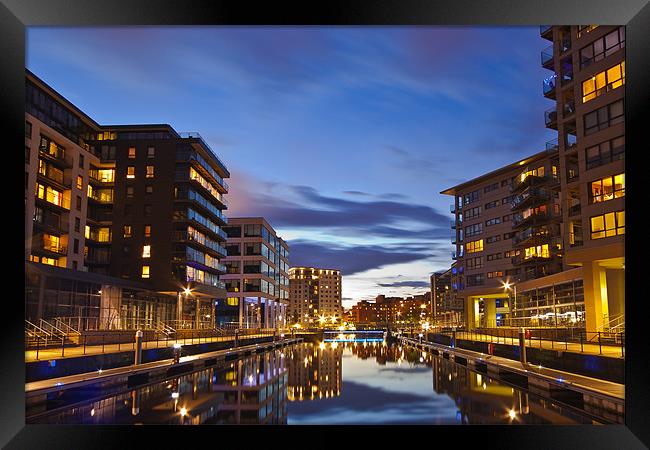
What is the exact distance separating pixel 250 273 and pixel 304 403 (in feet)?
318

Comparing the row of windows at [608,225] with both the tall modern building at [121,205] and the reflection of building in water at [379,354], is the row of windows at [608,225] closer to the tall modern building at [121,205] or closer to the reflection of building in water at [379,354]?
the reflection of building in water at [379,354]

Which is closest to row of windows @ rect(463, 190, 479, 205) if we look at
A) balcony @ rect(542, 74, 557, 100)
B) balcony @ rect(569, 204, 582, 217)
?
balcony @ rect(542, 74, 557, 100)

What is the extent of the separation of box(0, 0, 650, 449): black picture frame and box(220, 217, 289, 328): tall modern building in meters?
96.3

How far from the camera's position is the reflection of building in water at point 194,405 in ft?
53.7

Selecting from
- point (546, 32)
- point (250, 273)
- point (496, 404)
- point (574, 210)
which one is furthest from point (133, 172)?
point (496, 404)

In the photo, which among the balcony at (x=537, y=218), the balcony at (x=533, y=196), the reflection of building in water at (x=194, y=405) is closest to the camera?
the reflection of building in water at (x=194, y=405)

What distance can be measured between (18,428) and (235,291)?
339ft

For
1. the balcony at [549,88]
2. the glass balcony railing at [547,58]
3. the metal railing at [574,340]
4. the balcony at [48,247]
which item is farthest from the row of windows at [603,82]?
the balcony at [48,247]

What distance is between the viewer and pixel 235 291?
115062 mm

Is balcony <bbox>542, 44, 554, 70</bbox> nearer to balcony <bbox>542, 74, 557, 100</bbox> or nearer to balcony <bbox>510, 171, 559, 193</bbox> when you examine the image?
balcony <bbox>542, 74, 557, 100</bbox>

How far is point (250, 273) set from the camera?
4604 inches

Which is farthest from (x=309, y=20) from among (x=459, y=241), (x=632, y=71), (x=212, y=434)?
(x=459, y=241)

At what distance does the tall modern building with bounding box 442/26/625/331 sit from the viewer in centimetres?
3869

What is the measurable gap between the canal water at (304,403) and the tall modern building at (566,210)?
1523 cm
